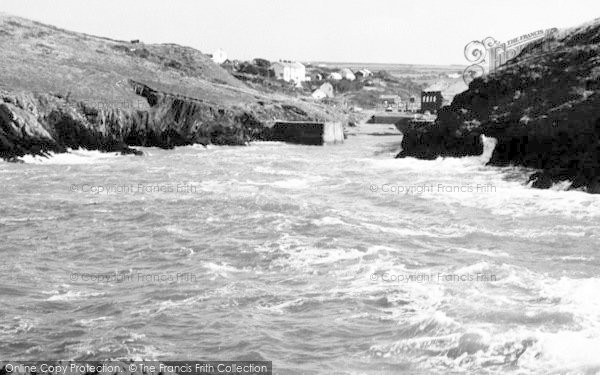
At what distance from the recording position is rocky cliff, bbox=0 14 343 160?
5203 cm

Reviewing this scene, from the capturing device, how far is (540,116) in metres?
43.4

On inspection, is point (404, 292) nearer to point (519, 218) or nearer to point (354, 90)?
point (519, 218)

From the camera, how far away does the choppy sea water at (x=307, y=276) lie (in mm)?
13719

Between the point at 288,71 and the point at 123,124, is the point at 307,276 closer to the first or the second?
the point at 123,124

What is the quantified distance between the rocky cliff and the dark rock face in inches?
764

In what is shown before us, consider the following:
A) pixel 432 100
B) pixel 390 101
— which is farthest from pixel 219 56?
pixel 432 100

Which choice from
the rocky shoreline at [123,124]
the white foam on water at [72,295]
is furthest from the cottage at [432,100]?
the white foam on water at [72,295]

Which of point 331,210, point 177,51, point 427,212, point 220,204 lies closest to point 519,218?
point 427,212

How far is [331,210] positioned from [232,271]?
9.65 m

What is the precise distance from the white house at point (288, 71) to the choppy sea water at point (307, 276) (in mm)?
133186

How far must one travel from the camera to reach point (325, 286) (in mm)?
17672

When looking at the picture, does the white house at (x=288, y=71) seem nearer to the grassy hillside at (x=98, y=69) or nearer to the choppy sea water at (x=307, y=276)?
the grassy hillside at (x=98, y=69)

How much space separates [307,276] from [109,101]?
46.8m

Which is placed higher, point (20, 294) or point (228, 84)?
point (228, 84)
